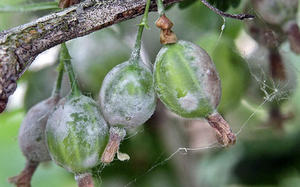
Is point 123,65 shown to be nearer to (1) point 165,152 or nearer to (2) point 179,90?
(2) point 179,90

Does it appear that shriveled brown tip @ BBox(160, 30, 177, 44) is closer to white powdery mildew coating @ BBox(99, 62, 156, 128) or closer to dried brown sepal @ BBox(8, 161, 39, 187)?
white powdery mildew coating @ BBox(99, 62, 156, 128)

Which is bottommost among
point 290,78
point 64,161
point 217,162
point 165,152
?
point 217,162

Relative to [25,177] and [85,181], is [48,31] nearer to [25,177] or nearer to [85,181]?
[85,181]

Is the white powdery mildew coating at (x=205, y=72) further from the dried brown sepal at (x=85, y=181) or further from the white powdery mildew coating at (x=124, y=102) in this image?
the dried brown sepal at (x=85, y=181)

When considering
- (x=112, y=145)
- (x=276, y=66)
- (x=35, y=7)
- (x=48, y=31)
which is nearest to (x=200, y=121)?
(x=276, y=66)

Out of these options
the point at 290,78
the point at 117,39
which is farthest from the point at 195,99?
the point at 117,39

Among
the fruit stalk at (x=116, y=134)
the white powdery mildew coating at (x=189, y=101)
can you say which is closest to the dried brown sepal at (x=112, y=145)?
the fruit stalk at (x=116, y=134)

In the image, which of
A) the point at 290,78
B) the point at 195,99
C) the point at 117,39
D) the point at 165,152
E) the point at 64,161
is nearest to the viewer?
the point at 195,99
